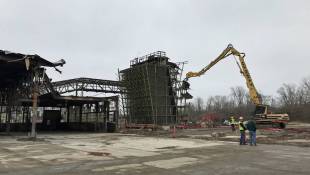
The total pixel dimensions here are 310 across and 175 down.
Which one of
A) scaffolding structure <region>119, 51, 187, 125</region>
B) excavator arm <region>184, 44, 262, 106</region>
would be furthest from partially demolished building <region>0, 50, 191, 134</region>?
excavator arm <region>184, 44, 262, 106</region>

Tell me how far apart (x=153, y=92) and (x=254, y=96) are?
1462 centimetres

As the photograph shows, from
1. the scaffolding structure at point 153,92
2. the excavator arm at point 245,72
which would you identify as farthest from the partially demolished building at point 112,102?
the excavator arm at point 245,72

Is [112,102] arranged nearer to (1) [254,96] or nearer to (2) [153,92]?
(2) [153,92]

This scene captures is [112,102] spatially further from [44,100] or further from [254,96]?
[254,96]

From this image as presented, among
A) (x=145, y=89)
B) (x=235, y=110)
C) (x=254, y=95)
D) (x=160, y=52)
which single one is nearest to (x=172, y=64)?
(x=160, y=52)

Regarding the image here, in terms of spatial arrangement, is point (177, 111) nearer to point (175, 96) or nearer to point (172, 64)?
point (175, 96)

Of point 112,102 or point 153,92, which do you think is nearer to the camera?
point 112,102

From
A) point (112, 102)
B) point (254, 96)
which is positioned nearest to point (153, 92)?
point (112, 102)

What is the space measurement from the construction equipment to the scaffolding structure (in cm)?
450

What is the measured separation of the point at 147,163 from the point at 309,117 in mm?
83148

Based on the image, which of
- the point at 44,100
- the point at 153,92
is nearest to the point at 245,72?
the point at 153,92

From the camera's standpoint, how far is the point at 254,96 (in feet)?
160

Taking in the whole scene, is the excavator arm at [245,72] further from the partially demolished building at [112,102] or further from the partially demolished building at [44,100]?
the partially demolished building at [44,100]

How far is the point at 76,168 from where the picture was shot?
1303cm
